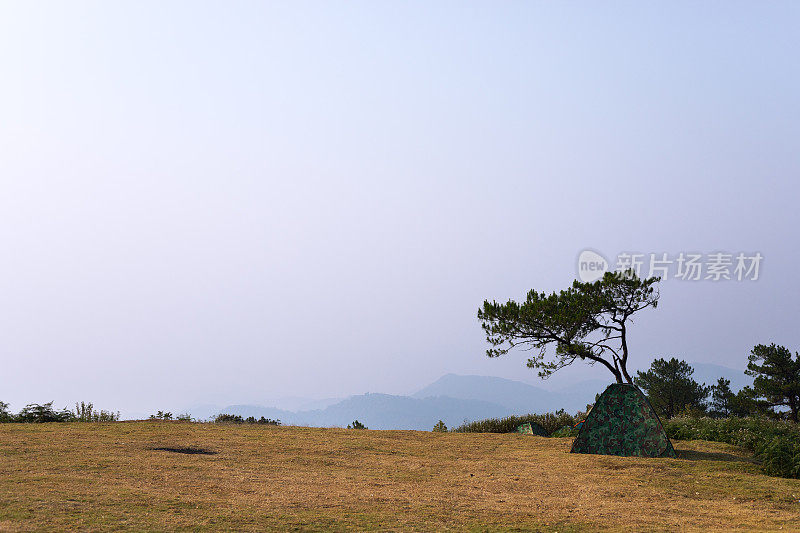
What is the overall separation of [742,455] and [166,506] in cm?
1443

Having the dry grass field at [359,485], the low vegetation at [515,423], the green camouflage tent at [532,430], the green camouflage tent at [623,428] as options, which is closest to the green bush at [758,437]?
the dry grass field at [359,485]

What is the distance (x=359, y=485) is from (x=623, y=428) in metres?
8.01

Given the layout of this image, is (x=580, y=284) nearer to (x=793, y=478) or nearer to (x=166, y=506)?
(x=793, y=478)

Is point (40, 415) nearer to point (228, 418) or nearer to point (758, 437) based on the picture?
point (228, 418)

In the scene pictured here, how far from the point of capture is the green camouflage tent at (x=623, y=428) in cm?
1623

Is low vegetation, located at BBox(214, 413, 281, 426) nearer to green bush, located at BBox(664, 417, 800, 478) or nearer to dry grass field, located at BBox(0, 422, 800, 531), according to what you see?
dry grass field, located at BBox(0, 422, 800, 531)

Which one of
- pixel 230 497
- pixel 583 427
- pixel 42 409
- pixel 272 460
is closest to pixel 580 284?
pixel 583 427

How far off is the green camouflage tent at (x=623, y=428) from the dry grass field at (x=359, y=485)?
79cm

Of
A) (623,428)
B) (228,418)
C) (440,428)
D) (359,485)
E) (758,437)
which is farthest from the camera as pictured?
(228,418)

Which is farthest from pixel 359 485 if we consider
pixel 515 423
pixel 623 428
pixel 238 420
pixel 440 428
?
pixel 238 420

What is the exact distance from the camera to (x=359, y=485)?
1198 centimetres

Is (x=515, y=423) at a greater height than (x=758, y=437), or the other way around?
(x=758, y=437)

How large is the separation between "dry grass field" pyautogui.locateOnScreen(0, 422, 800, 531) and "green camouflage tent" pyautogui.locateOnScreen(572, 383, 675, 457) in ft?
2.60

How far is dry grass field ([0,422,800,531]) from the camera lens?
8758 mm
